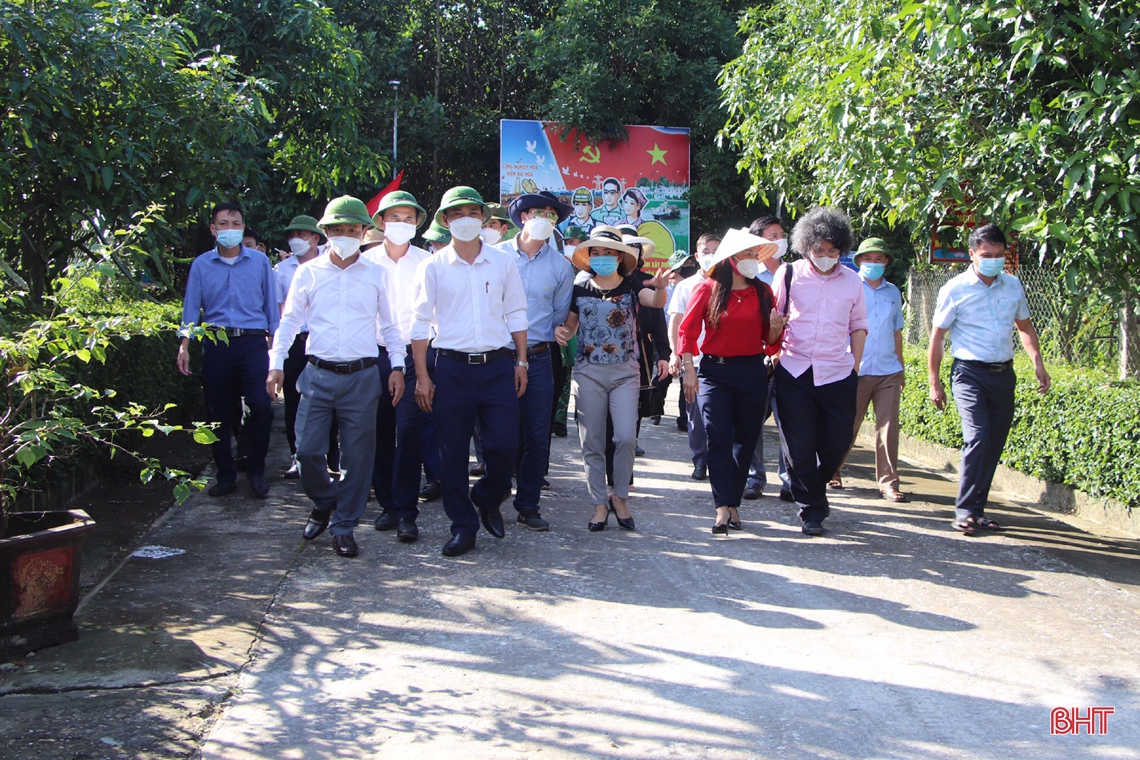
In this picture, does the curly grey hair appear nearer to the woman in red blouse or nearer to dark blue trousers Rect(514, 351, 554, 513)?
the woman in red blouse

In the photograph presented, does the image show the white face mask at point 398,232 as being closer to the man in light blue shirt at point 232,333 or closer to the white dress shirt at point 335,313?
the white dress shirt at point 335,313

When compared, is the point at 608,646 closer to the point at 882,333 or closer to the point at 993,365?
the point at 993,365

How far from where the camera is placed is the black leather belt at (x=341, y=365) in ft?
20.7

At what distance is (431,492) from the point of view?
7922 mm

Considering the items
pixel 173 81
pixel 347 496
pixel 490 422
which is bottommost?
pixel 347 496

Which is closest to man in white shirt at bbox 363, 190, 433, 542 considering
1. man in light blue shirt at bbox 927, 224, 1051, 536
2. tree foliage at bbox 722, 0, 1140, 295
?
tree foliage at bbox 722, 0, 1140, 295

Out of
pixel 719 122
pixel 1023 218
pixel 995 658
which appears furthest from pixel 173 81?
pixel 719 122

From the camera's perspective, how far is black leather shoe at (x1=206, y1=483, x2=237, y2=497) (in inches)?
309

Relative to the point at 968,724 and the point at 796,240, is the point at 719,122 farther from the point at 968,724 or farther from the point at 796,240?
the point at 968,724

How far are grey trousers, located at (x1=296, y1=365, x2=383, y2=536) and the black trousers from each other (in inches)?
97.7

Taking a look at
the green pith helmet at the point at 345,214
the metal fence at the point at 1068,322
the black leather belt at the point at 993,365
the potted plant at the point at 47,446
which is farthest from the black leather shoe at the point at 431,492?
the metal fence at the point at 1068,322

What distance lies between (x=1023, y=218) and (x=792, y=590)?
3.05m

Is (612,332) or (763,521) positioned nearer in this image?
(612,332)

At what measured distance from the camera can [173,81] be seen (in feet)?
24.4
